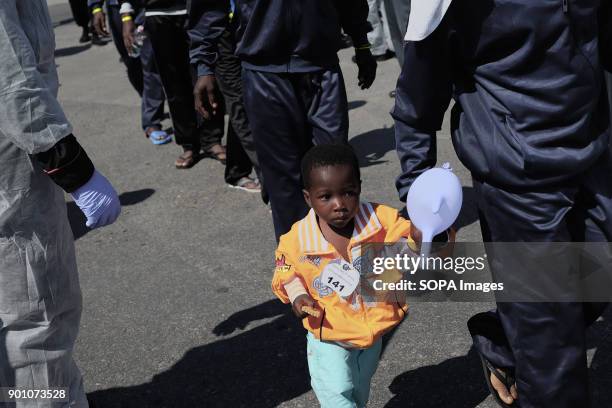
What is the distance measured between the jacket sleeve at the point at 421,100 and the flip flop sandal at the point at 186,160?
431 centimetres

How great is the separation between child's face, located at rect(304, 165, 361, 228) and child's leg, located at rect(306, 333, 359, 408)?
44cm

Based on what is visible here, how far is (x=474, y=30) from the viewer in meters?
2.58

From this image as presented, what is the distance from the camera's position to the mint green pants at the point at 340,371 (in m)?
3.02

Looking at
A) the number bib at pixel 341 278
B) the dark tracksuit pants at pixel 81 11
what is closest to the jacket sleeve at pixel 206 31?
the number bib at pixel 341 278

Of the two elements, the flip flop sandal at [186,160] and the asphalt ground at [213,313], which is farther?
the flip flop sandal at [186,160]

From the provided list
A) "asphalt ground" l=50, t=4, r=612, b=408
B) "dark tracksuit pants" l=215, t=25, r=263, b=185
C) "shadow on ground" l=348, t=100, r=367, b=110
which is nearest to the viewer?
"asphalt ground" l=50, t=4, r=612, b=408

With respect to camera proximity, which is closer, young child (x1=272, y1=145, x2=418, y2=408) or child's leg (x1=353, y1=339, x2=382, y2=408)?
young child (x1=272, y1=145, x2=418, y2=408)

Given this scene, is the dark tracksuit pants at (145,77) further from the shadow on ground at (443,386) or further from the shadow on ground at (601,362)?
the shadow on ground at (601,362)

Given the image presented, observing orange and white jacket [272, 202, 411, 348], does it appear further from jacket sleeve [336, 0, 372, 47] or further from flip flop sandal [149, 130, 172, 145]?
flip flop sandal [149, 130, 172, 145]

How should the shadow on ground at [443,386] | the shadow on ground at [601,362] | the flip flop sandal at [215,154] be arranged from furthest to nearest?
the flip flop sandal at [215,154] → the shadow on ground at [443,386] → the shadow on ground at [601,362]

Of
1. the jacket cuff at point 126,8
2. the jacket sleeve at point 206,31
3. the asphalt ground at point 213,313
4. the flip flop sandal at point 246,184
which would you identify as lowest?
the flip flop sandal at point 246,184

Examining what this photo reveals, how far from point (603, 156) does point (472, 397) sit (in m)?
1.22

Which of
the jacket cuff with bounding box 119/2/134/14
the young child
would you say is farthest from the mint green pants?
the jacket cuff with bounding box 119/2/134/14

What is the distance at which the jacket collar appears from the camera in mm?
3021
